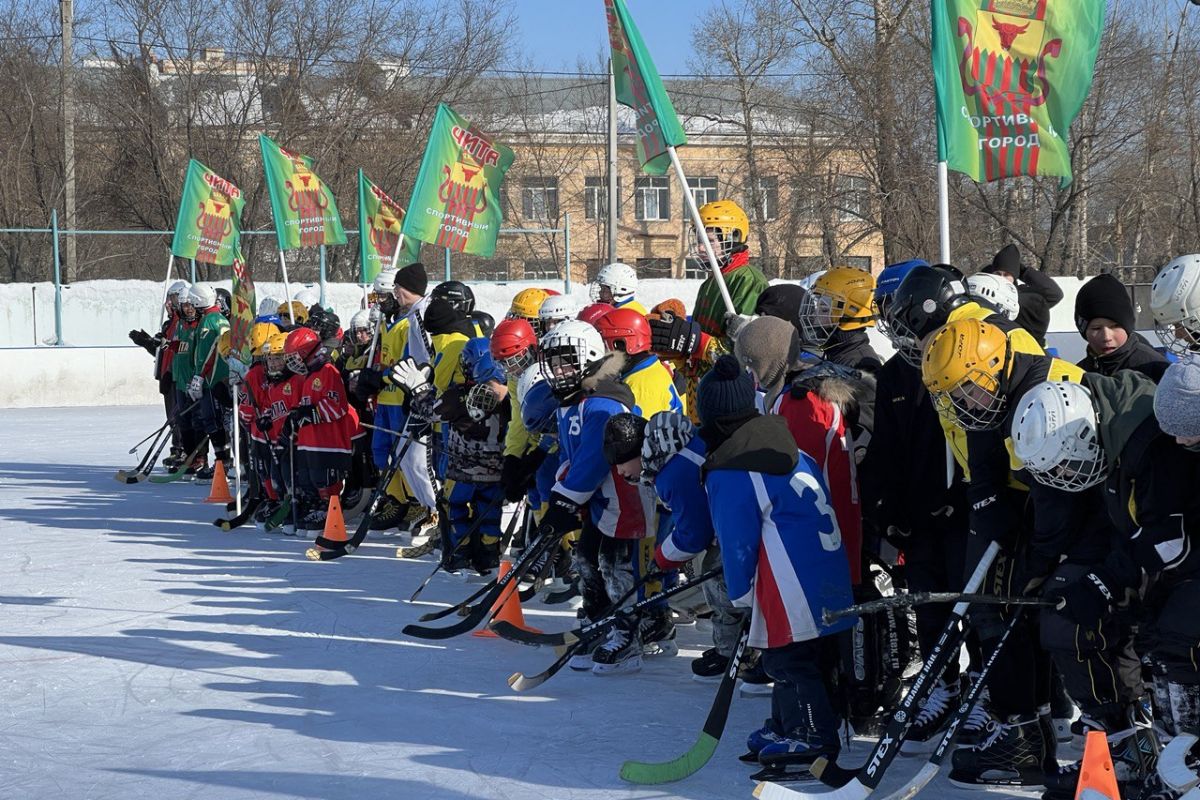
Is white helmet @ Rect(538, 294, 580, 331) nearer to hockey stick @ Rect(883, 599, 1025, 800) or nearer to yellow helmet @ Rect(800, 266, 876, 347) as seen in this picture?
yellow helmet @ Rect(800, 266, 876, 347)

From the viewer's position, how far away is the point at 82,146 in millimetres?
32719

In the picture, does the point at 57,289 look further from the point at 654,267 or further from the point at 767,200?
the point at 654,267

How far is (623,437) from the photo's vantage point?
5.63 meters

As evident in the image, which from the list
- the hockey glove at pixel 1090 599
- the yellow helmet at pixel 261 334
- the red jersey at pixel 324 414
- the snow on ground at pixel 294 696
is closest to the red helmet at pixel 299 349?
the red jersey at pixel 324 414

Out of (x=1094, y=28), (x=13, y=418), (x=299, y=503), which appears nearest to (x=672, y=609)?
(x=1094, y=28)

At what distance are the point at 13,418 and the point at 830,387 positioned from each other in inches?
693

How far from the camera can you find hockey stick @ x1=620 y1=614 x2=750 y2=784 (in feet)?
15.2

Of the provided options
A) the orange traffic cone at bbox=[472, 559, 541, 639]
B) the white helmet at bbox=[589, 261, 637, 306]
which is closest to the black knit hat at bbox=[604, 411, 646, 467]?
the orange traffic cone at bbox=[472, 559, 541, 639]

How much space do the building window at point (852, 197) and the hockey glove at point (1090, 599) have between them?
22.8 meters

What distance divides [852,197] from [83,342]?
46.5 feet

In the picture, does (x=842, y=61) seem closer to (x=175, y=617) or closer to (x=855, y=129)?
(x=855, y=129)

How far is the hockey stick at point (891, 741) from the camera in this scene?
4.24m

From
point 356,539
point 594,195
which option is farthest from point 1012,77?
point 594,195

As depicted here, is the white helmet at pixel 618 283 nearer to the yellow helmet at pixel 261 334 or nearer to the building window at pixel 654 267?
the yellow helmet at pixel 261 334
